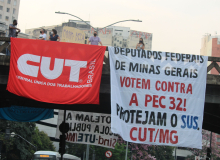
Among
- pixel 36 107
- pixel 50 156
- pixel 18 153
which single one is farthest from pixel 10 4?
pixel 36 107

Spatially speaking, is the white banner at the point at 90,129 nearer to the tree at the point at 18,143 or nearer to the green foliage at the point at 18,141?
the green foliage at the point at 18,141

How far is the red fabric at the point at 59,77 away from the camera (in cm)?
1177

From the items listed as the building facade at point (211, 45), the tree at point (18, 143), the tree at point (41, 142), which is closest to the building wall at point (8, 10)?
the tree at point (41, 142)

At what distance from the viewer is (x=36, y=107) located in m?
19.2

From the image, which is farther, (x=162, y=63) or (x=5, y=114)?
(x=5, y=114)

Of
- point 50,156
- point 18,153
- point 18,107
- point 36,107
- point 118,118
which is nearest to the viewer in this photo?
point 118,118

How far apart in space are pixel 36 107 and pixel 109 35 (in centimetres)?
10248

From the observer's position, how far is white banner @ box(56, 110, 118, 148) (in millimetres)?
19872

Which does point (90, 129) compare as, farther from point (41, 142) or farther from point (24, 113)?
point (41, 142)

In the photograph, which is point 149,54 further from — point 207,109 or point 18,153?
point 18,153

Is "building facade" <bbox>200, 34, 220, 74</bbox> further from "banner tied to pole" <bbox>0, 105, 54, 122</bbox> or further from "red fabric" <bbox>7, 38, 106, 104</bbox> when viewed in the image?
"red fabric" <bbox>7, 38, 106, 104</bbox>

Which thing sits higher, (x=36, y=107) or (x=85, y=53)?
(x=85, y=53)

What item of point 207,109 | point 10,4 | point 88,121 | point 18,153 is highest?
point 10,4

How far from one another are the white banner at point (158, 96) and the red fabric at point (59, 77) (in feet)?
2.63
